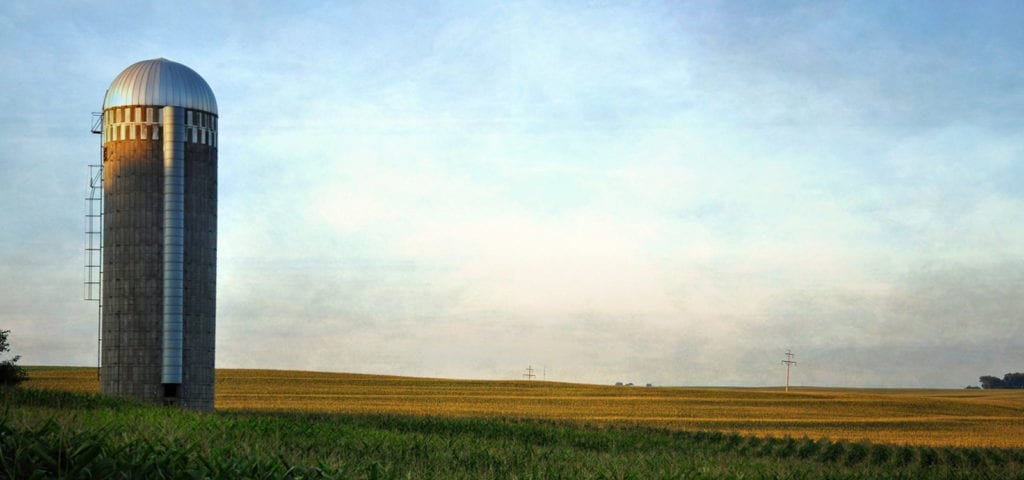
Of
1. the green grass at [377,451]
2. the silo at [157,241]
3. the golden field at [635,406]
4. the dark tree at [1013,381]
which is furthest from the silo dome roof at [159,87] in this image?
the dark tree at [1013,381]

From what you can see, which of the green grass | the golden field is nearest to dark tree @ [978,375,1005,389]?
the golden field

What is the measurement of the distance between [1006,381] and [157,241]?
556ft

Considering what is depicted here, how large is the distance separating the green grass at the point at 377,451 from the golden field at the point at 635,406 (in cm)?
1380

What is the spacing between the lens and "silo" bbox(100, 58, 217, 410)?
132 feet

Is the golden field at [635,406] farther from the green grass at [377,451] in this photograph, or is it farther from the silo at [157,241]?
the green grass at [377,451]

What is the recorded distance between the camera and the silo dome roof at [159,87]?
134ft

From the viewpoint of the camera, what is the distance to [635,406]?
2702 inches

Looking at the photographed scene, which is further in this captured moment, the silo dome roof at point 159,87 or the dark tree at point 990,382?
the dark tree at point 990,382

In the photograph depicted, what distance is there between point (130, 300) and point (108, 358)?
2648 millimetres

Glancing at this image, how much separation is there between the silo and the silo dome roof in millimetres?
40

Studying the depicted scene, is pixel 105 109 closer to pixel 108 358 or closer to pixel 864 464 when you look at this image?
pixel 108 358

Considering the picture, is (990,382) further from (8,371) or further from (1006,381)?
(8,371)

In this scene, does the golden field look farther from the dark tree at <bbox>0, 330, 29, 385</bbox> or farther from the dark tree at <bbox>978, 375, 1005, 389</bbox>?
the dark tree at <bbox>978, 375, 1005, 389</bbox>

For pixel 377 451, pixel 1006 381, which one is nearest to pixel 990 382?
pixel 1006 381
